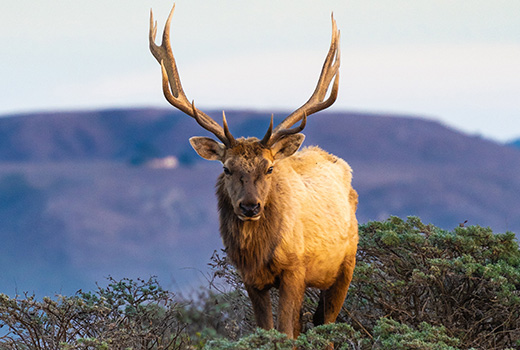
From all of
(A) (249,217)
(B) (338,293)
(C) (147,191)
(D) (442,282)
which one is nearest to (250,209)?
(A) (249,217)

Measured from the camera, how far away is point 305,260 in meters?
7.28

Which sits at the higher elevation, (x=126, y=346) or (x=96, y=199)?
(x=96, y=199)

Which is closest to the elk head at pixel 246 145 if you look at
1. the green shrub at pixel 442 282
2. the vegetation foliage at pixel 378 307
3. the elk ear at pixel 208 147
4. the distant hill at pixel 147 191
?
the elk ear at pixel 208 147

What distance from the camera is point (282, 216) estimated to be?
23.5 ft

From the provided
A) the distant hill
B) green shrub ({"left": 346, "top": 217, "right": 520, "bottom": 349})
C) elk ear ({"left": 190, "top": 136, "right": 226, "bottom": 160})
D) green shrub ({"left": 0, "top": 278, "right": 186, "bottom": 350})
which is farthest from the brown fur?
the distant hill

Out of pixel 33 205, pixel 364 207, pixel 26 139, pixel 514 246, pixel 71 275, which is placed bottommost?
pixel 514 246

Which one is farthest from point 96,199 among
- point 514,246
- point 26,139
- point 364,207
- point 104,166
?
point 514,246

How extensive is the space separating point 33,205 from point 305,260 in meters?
67.9

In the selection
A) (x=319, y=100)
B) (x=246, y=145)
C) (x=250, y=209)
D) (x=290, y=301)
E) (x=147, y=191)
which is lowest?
(x=290, y=301)

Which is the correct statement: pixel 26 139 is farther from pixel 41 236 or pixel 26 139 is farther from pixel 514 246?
pixel 514 246

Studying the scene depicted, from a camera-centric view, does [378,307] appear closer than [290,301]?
No

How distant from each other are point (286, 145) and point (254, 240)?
3.38ft

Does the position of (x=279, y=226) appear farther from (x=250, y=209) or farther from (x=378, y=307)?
(x=378, y=307)

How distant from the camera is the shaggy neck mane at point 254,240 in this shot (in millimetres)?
7055
